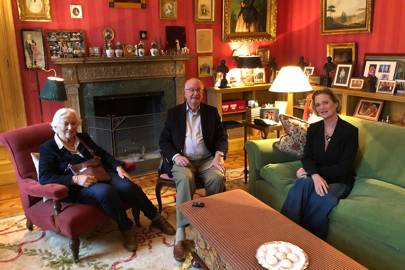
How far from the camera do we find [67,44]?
3.73 meters

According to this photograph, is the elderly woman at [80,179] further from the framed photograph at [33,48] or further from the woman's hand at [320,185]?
the framed photograph at [33,48]

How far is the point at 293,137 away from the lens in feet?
9.21

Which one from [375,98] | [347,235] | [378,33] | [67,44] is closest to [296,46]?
[378,33]

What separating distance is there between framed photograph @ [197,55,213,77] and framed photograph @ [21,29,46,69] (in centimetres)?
184

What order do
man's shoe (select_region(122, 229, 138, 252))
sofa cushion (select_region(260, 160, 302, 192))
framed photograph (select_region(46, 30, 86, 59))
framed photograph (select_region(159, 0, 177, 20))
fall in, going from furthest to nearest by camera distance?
framed photograph (select_region(159, 0, 177, 20)), framed photograph (select_region(46, 30, 86, 59)), sofa cushion (select_region(260, 160, 302, 192)), man's shoe (select_region(122, 229, 138, 252))

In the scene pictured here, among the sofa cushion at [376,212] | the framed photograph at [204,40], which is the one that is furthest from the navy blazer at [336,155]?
the framed photograph at [204,40]

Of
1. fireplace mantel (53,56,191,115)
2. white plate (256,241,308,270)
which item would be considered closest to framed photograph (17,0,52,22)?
fireplace mantel (53,56,191,115)

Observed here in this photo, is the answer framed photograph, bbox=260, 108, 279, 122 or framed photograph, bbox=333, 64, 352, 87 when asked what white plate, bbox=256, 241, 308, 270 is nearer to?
framed photograph, bbox=260, 108, 279, 122

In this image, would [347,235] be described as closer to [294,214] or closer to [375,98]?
[294,214]

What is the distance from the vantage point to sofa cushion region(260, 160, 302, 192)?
2.58 m

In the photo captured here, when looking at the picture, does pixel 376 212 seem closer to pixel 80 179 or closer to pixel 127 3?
pixel 80 179

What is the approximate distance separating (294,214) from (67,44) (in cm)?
287

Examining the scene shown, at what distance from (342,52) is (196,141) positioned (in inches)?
91.8

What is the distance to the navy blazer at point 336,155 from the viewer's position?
2.38 meters
